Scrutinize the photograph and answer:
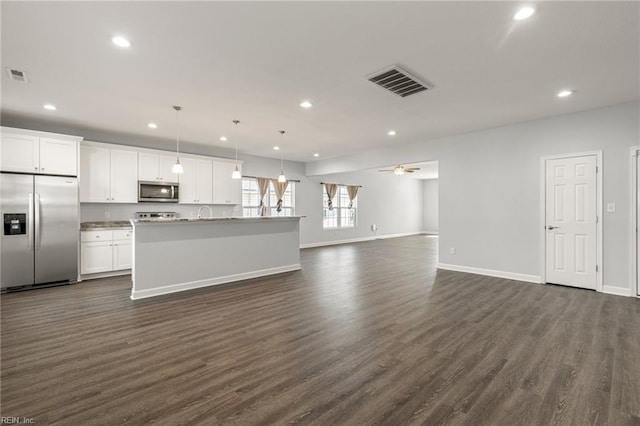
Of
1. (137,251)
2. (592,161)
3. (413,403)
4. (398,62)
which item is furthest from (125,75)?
(592,161)

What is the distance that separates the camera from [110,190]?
576 centimetres

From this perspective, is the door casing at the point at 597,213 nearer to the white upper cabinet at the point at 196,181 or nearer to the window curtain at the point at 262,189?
the window curtain at the point at 262,189

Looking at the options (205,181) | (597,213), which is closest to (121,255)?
(205,181)

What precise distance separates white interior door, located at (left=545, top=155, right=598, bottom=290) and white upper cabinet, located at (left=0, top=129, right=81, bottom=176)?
322 inches

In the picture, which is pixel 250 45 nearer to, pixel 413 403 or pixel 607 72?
pixel 413 403

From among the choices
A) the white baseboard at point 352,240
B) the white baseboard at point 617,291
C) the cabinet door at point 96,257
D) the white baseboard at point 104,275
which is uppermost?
the cabinet door at point 96,257

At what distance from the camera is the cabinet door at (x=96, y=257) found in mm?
5281

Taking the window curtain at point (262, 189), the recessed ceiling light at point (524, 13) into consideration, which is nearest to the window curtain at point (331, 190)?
the window curtain at point (262, 189)

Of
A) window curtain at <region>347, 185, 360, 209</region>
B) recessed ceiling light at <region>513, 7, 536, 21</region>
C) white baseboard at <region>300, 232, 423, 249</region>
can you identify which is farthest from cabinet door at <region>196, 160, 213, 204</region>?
recessed ceiling light at <region>513, 7, 536, 21</region>

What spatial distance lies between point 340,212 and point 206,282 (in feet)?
22.1

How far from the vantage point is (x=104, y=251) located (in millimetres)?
5484

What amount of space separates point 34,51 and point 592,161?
23.5 feet

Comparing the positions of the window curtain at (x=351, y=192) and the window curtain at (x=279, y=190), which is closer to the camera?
the window curtain at (x=279, y=190)

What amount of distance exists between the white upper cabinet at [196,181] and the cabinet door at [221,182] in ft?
0.32
